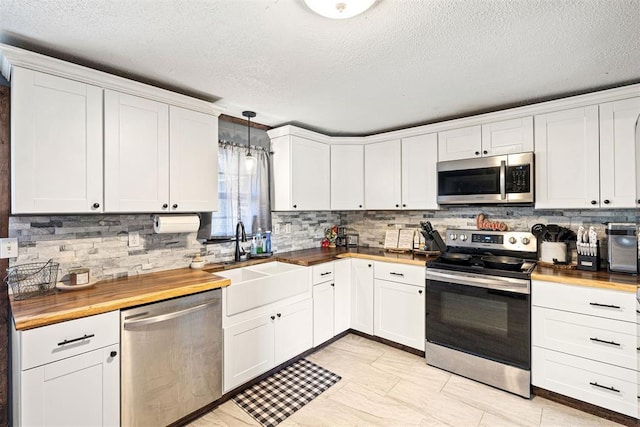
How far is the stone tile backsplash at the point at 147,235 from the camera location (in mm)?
1961

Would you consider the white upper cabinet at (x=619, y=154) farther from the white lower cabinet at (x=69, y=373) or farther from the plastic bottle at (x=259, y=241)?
the white lower cabinet at (x=69, y=373)

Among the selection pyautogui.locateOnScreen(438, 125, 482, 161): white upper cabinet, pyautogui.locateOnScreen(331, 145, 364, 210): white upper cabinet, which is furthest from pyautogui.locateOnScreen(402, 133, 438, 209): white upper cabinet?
pyautogui.locateOnScreen(331, 145, 364, 210): white upper cabinet

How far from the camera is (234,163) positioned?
2.98 meters

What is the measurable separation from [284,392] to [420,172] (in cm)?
244

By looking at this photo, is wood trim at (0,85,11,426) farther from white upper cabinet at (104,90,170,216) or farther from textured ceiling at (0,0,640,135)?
white upper cabinet at (104,90,170,216)

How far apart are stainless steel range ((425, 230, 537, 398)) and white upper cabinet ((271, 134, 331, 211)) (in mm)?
1448

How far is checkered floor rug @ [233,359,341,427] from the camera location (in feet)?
7.04

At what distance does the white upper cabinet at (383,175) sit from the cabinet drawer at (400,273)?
0.71 m

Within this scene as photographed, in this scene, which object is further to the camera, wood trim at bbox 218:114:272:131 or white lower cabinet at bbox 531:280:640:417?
wood trim at bbox 218:114:272:131

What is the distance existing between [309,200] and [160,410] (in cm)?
222

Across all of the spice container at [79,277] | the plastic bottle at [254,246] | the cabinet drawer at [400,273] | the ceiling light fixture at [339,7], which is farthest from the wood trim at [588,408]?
the spice container at [79,277]

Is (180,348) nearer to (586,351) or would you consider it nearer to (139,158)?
(139,158)

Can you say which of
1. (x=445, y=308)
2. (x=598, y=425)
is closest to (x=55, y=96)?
(x=445, y=308)

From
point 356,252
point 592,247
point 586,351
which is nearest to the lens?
point 586,351
